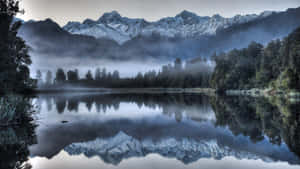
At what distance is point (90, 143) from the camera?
13188 millimetres

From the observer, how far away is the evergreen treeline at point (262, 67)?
63688 mm

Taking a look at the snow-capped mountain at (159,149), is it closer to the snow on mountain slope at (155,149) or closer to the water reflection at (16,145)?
the snow on mountain slope at (155,149)

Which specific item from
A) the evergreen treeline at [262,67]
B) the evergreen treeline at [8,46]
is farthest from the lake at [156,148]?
the evergreen treeline at [262,67]

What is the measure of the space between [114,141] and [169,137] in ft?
9.36

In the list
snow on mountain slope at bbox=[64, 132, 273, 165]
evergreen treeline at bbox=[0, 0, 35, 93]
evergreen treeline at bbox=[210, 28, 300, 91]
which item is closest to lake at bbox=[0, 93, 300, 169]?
snow on mountain slope at bbox=[64, 132, 273, 165]

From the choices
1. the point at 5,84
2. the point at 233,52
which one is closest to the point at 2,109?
the point at 5,84

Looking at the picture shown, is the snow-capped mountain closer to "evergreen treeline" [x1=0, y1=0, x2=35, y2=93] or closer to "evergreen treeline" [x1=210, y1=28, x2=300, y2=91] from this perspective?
"evergreen treeline" [x1=0, y1=0, x2=35, y2=93]

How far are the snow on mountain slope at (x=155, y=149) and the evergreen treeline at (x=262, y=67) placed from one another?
56.1 m

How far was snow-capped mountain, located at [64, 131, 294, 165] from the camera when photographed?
10531 mm

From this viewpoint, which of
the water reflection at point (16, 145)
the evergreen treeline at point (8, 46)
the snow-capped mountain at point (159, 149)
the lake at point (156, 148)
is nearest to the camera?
the water reflection at point (16, 145)

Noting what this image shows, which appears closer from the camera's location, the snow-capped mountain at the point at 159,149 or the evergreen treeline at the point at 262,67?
the snow-capped mountain at the point at 159,149

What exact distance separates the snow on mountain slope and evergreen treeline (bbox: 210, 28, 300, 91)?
184 feet

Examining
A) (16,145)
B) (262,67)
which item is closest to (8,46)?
(16,145)

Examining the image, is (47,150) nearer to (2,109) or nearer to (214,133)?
(2,109)
